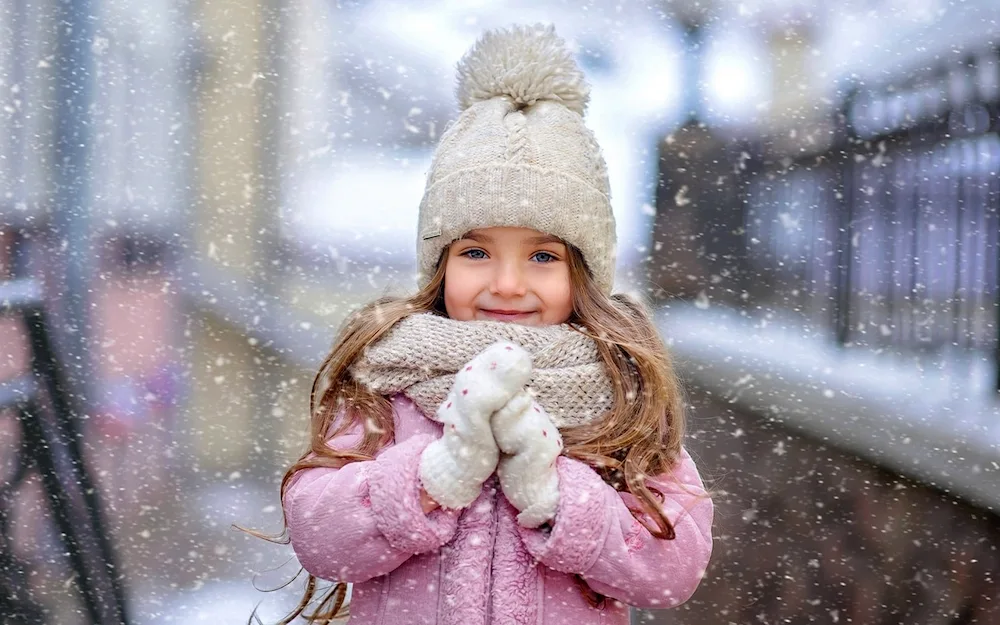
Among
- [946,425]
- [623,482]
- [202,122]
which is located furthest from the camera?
[202,122]

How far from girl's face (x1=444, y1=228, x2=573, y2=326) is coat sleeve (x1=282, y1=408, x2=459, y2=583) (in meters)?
0.21

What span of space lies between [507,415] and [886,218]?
1695 millimetres

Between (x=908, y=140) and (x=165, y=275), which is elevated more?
(x=908, y=140)

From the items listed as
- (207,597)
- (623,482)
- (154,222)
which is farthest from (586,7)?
(207,597)

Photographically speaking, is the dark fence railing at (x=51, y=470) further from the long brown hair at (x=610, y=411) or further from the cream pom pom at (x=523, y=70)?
the cream pom pom at (x=523, y=70)

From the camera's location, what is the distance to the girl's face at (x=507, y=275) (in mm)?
1291

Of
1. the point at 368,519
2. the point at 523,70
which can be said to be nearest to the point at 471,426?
the point at 368,519

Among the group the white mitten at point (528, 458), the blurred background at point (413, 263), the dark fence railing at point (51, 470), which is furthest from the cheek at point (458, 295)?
the dark fence railing at point (51, 470)

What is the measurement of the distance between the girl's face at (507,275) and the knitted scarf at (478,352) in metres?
0.04

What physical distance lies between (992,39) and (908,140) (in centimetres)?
32

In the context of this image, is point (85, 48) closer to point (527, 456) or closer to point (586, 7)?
point (586, 7)

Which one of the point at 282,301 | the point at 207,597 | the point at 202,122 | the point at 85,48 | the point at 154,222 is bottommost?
the point at 207,597

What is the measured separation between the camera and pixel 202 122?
8.07 feet

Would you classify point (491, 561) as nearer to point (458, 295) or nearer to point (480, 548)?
point (480, 548)
